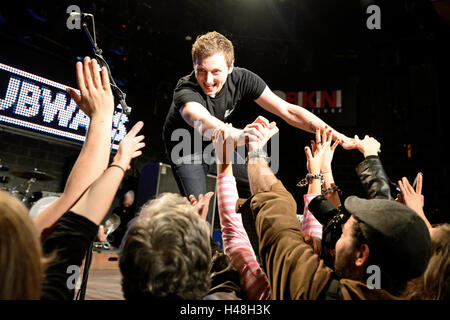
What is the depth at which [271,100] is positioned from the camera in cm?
250

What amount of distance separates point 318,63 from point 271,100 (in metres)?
4.35

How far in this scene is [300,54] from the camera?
636cm

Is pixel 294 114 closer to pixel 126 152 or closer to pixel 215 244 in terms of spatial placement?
pixel 215 244

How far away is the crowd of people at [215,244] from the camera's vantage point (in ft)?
2.66

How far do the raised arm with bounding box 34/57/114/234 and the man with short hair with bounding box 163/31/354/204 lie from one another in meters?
0.84

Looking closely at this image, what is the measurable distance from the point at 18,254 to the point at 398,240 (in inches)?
35.0

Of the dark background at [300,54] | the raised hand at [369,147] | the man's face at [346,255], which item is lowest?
the man's face at [346,255]

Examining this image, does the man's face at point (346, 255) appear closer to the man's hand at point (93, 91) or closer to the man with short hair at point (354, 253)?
the man with short hair at point (354, 253)

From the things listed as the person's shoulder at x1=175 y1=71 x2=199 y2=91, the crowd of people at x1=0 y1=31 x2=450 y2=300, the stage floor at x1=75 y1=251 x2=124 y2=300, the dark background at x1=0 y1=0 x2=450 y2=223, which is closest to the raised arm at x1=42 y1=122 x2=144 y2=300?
the crowd of people at x1=0 y1=31 x2=450 y2=300

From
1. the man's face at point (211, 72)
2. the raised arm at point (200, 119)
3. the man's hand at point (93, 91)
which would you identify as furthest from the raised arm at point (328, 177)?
the man's hand at point (93, 91)

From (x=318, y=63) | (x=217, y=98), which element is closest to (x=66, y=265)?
(x=217, y=98)

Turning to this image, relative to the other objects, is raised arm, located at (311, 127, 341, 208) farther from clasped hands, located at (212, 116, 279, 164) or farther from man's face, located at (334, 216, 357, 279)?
man's face, located at (334, 216, 357, 279)

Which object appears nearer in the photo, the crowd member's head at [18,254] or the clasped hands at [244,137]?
the crowd member's head at [18,254]

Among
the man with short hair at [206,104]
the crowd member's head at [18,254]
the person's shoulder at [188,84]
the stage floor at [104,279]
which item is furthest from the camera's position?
the stage floor at [104,279]
